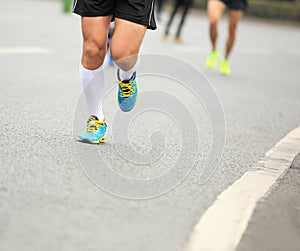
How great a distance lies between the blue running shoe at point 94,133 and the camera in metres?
4.82

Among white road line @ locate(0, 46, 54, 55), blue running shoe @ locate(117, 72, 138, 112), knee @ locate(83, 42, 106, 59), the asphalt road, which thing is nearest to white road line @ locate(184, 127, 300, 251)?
the asphalt road

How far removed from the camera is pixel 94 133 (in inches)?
190

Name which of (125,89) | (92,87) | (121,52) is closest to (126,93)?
(125,89)

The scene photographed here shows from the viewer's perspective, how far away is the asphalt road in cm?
310

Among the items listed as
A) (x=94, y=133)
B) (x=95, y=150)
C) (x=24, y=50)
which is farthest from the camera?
(x=24, y=50)

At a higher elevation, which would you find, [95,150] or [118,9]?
[118,9]

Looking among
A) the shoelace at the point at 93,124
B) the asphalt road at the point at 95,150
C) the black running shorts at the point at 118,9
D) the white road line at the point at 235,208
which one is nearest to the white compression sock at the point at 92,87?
the shoelace at the point at 93,124

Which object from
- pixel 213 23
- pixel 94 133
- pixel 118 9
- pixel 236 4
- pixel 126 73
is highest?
pixel 118 9

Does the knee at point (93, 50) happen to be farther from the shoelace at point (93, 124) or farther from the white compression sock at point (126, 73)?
the shoelace at point (93, 124)

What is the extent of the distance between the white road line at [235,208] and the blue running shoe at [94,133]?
99 cm

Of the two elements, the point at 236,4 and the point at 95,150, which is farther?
the point at 236,4

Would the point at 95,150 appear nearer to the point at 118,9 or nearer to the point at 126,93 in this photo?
the point at 126,93

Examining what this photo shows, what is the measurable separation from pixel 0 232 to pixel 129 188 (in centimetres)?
102

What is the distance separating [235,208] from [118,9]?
162 centimetres
